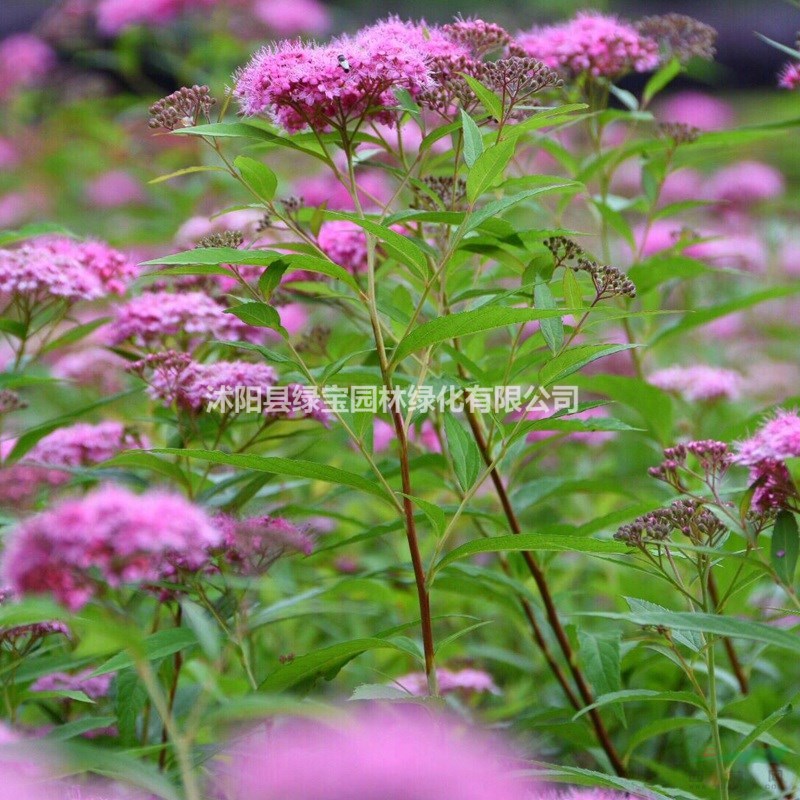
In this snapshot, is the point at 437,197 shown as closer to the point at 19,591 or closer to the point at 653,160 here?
the point at 653,160

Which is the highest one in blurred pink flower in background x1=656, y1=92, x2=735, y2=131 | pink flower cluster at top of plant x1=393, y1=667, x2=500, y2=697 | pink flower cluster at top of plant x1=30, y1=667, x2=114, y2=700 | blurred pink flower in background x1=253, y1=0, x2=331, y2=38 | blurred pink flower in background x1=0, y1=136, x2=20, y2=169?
blurred pink flower in background x1=253, y1=0, x2=331, y2=38

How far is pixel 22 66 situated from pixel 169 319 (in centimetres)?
267

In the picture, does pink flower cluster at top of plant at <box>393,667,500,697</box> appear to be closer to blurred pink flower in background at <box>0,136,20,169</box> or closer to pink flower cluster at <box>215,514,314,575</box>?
pink flower cluster at <box>215,514,314,575</box>

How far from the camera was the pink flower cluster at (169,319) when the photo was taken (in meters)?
1.52

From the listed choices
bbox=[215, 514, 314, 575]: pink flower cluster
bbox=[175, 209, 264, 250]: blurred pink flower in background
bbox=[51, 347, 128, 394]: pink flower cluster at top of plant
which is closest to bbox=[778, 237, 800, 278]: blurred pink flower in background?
bbox=[175, 209, 264, 250]: blurred pink flower in background

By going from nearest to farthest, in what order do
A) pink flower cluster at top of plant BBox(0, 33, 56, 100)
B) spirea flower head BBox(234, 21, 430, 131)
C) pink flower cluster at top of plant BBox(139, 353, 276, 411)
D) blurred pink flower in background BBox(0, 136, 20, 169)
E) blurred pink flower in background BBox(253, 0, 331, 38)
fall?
1. spirea flower head BBox(234, 21, 430, 131)
2. pink flower cluster at top of plant BBox(139, 353, 276, 411)
3. blurred pink flower in background BBox(253, 0, 331, 38)
4. pink flower cluster at top of plant BBox(0, 33, 56, 100)
5. blurred pink flower in background BBox(0, 136, 20, 169)

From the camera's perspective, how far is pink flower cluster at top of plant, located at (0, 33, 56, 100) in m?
3.77

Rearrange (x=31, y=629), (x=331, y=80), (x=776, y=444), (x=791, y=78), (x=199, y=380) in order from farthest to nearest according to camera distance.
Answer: (x=791, y=78) < (x=199, y=380) < (x=31, y=629) < (x=331, y=80) < (x=776, y=444)

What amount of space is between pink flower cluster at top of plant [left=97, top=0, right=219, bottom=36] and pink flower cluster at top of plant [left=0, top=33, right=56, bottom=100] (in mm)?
623

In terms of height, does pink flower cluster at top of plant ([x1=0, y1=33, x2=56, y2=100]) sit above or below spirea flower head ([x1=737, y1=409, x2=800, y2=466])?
below

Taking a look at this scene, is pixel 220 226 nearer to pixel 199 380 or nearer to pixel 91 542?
pixel 199 380

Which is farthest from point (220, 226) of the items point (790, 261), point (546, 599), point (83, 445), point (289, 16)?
point (790, 261)

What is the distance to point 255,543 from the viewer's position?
1098 millimetres

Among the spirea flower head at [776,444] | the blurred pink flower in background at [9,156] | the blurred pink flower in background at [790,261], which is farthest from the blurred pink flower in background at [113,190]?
the spirea flower head at [776,444]
